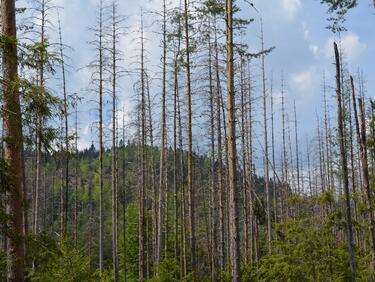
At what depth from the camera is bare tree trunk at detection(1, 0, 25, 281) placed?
757cm

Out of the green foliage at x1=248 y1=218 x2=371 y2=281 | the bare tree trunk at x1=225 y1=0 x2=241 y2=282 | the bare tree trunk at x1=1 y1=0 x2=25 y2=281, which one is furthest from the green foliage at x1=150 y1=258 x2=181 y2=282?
the bare tree trunk at x1=1 y1=0 x2=25 y2=281

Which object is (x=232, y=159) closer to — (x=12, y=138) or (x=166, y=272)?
(x=12, y=138)

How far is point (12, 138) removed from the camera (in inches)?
313

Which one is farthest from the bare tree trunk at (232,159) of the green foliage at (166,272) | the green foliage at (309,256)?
the green foliage at (166,272)

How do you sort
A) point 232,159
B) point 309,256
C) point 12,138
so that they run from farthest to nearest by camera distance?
point 309,256 → point 232,159 → point 12,138

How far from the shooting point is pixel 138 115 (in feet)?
84.4

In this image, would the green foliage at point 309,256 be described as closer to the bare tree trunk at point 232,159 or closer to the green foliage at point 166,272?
the green foliage at point 166,272

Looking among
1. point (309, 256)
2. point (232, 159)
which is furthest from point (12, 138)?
point (309, 256)

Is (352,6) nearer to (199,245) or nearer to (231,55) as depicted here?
(231,55)

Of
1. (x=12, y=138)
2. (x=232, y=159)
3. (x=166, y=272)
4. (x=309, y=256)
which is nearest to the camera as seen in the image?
(x=12, y=138)

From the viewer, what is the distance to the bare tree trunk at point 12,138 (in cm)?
757

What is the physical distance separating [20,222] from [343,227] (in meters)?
12.5

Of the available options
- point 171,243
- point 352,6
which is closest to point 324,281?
point 352,6

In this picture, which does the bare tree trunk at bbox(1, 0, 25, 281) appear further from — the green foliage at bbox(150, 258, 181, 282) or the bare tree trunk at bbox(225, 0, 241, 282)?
the green foliage at bbox(150, 258, 181, 282)
